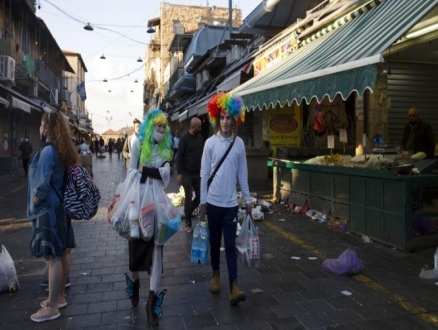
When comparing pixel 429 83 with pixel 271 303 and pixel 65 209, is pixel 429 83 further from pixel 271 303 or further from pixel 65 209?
pixel 65 209

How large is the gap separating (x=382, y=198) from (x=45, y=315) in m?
4.54

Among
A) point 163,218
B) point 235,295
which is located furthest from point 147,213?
point 235,295

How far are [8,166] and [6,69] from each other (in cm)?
451

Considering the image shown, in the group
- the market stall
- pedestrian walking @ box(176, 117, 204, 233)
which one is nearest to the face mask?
pedestrian walking @ box(176, 117, 204, 233)

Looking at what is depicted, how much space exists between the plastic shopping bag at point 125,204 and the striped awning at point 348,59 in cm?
303

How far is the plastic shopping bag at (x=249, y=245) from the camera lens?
407 cm

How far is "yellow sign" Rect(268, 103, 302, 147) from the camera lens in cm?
1179

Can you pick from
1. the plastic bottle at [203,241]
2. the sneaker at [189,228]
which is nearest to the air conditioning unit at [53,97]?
the sneaker at [189,228]

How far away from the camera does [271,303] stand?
3908 mm

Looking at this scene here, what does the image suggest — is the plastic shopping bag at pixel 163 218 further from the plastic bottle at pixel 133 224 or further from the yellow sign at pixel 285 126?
the yellow sign at pixel 285 126

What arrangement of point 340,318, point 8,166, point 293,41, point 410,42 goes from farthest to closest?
1. point 8,166
2. point 293,41
3. point 410,42
4. point 340,318

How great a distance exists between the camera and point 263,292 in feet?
13.8

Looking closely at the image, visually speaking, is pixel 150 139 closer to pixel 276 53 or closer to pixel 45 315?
pixel 45 315

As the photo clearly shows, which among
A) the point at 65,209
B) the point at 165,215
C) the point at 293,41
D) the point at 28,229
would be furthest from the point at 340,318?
the point at 293,41
